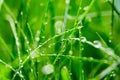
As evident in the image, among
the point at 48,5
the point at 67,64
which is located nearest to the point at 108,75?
the point at 67,64

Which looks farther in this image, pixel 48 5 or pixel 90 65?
pixel 90 65

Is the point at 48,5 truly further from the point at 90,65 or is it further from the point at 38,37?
the point at 90,65

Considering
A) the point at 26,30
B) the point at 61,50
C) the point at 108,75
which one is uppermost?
the point at 26,30

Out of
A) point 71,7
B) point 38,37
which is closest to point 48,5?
point 38,37

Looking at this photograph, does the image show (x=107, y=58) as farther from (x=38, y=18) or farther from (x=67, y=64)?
(x=38, y=18)

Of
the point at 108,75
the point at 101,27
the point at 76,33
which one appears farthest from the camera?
the point at 101,27

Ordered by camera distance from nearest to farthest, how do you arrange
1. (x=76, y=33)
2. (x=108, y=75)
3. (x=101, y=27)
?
(x=108, y=75) < (x=76, y=33) < (x=101, y=27)

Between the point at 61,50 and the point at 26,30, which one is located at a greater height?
the point at 26,30
